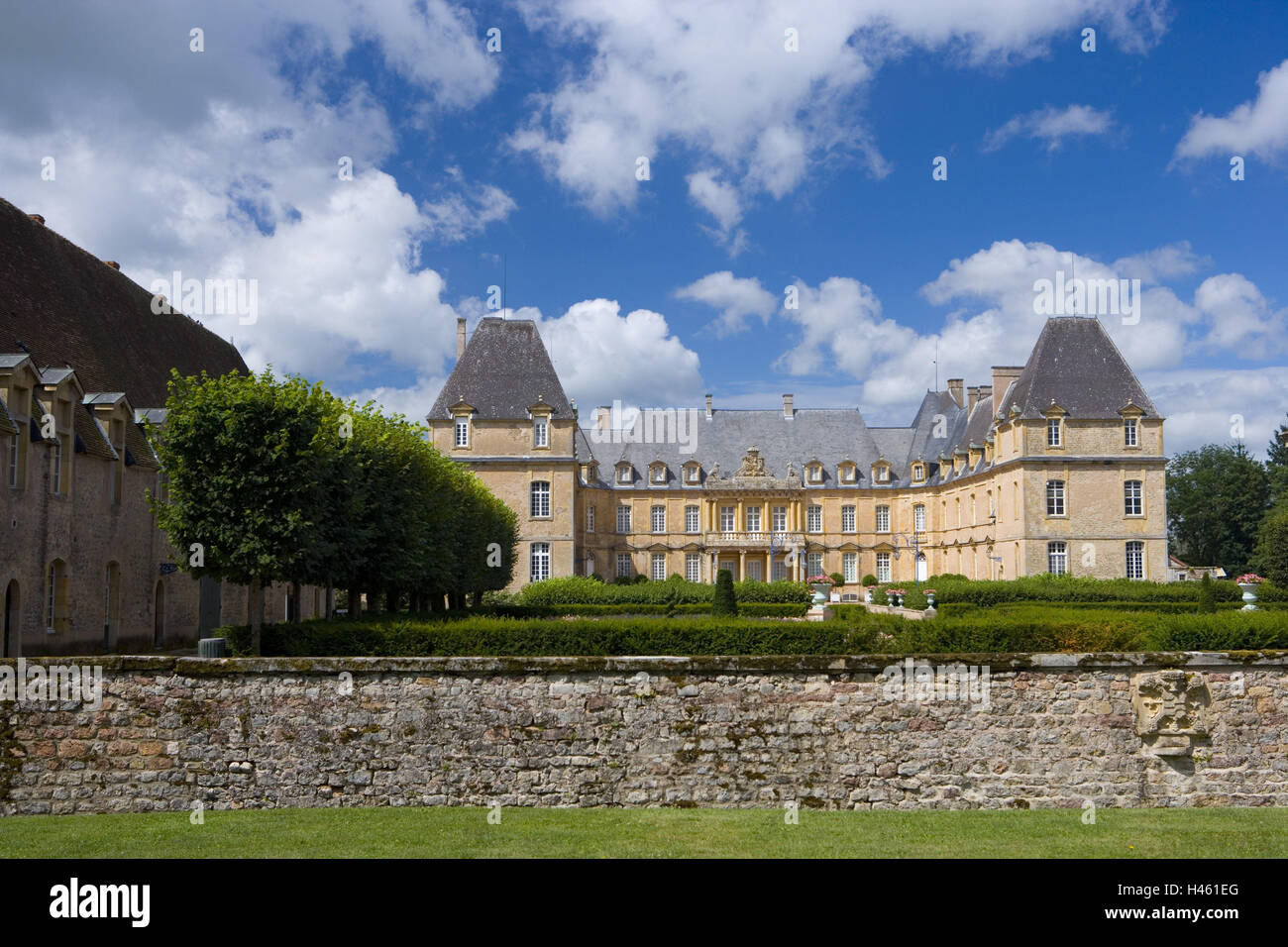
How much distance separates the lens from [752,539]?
5966 centimetres

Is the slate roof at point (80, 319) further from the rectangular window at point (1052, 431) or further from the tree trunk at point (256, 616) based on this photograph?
the rectangular window at point (1052, 431)

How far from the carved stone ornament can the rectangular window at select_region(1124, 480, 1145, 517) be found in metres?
37.5

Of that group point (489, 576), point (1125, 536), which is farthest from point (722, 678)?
point (1125, 536)

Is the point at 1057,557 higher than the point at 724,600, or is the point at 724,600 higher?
the point at 1057,557

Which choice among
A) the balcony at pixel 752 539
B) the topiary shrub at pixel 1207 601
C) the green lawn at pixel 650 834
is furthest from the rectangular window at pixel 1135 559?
the green lawn at pixel 650 834

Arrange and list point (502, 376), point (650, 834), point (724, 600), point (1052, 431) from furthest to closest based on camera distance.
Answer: point (502, 376) < point (1052, 431) < point (724, 600) < point (650, 834)

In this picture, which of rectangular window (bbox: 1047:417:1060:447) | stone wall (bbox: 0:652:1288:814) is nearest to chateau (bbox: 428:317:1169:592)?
rectangular window (bbox: 1047:417:1060:447)

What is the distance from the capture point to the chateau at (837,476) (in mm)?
46031

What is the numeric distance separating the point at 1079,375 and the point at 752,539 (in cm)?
2026

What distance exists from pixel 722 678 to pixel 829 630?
1.57 m

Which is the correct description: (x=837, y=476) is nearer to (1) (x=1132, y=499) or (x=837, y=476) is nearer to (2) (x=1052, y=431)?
(2) (x=1052, y=431)

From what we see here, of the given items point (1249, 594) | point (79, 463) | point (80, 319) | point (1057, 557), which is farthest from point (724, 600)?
point (1057, 557)

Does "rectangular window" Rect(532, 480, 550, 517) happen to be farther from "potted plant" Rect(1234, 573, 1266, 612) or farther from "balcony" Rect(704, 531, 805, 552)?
"potted plant" Rect(1234, 573, 1266, 612)

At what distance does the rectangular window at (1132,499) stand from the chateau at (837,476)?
62 millimetres
